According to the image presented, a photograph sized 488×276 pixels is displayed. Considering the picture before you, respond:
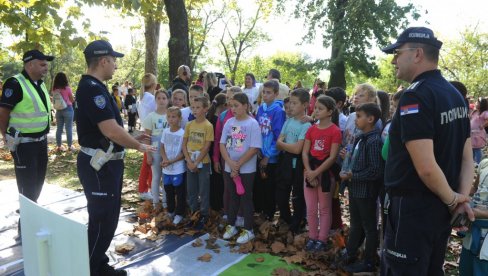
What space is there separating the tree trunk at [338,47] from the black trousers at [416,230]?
39.1 feet

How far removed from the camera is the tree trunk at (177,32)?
30.4 ft

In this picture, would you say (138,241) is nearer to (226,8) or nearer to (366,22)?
(366,22)

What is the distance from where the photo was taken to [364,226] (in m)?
3.68

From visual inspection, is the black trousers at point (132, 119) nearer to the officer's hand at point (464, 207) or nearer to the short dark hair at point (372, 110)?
the short dark hair at point (372, 110)

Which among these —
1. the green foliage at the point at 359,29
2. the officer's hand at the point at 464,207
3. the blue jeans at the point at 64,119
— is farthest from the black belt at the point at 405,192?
the green foliage at the point at 359,29

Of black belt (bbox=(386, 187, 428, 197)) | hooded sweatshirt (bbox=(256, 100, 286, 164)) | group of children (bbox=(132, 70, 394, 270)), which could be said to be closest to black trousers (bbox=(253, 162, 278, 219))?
group of children (bbox=(132, 70, 394, 270))

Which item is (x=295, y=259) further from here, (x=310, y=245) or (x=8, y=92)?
(x=8, y=92)

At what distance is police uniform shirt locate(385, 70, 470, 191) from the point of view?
7.27ft

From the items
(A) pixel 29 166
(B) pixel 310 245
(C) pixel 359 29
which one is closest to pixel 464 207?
(B) pixel 310 245

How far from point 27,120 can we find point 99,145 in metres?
1.79

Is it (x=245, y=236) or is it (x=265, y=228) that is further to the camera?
(x=265, y=228)

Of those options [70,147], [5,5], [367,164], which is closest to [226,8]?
[70,147]

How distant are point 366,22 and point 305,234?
416 inches

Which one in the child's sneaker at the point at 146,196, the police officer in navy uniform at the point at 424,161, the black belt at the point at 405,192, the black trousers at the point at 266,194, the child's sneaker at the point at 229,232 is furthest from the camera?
the child's sneaker at the point at 146,196
